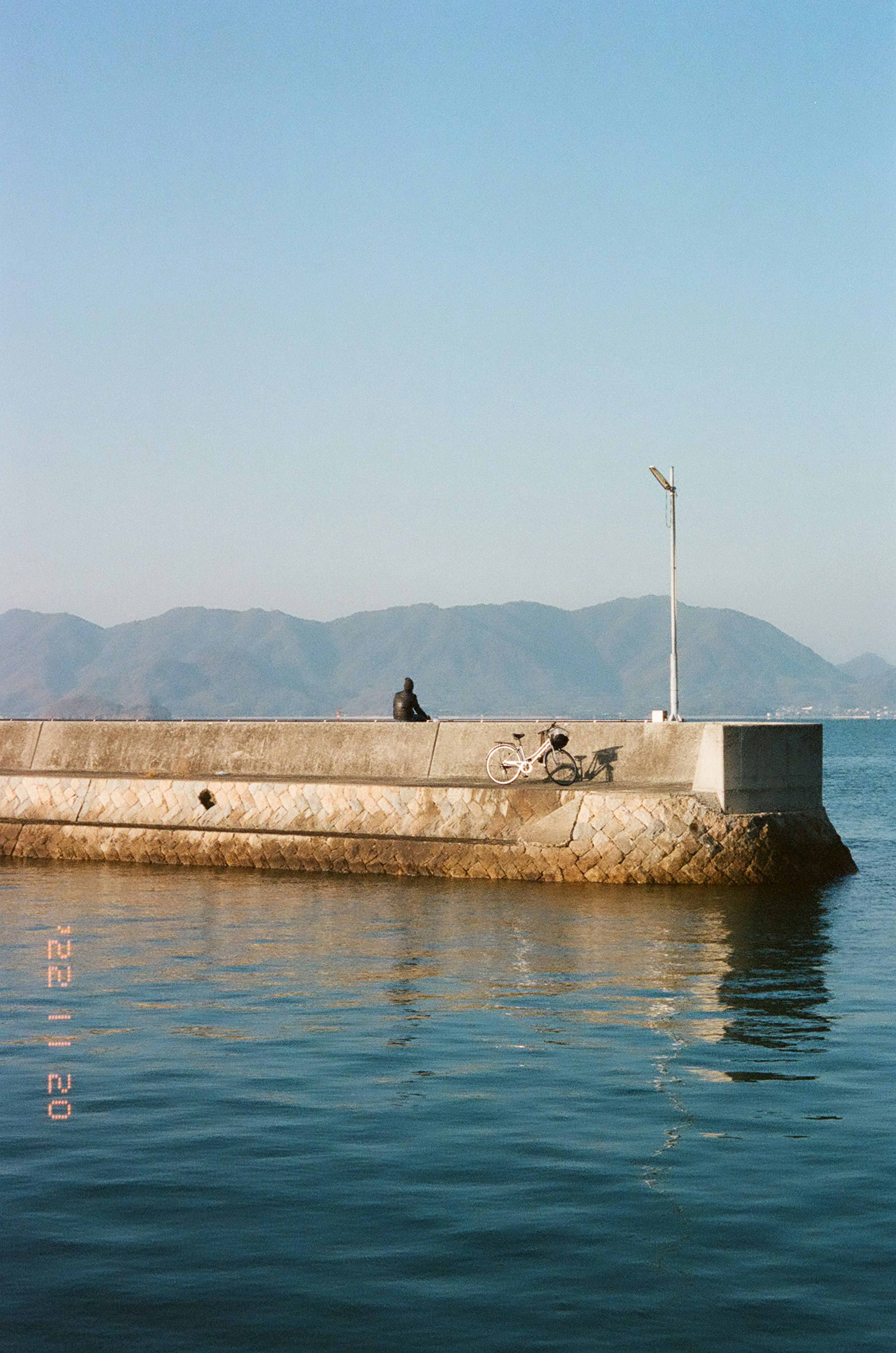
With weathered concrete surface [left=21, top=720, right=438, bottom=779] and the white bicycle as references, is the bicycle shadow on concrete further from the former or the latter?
weathered concrete surface [left=21, top=720, right=438, bottom=779]

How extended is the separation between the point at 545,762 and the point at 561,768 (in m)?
0.30

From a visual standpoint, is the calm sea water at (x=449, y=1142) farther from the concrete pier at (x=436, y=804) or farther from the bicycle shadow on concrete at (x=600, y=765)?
the bicycle shadow on concrete at (x=600, y=765)

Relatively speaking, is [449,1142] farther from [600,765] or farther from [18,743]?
[18,743]

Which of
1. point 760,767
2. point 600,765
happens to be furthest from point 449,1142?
point 600,765

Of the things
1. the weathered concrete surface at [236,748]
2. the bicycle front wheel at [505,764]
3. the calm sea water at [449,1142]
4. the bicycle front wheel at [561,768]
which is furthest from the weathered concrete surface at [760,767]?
the weathered concrete surface at [236,748]

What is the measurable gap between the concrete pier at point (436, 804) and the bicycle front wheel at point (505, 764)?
0.29m

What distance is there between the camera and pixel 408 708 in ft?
94.8

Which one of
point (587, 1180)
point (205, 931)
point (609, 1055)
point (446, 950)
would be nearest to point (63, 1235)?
point (587, 1180)

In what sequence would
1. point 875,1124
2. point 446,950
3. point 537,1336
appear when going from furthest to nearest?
point 446,950
point 875,1124
point 537,1336

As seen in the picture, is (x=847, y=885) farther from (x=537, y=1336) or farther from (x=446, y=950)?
(x=537, y=1336)

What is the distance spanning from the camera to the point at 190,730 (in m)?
30.8

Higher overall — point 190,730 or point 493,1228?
point 190,730

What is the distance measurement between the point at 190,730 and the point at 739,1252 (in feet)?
78.4

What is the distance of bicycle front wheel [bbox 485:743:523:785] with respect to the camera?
2577 cm
